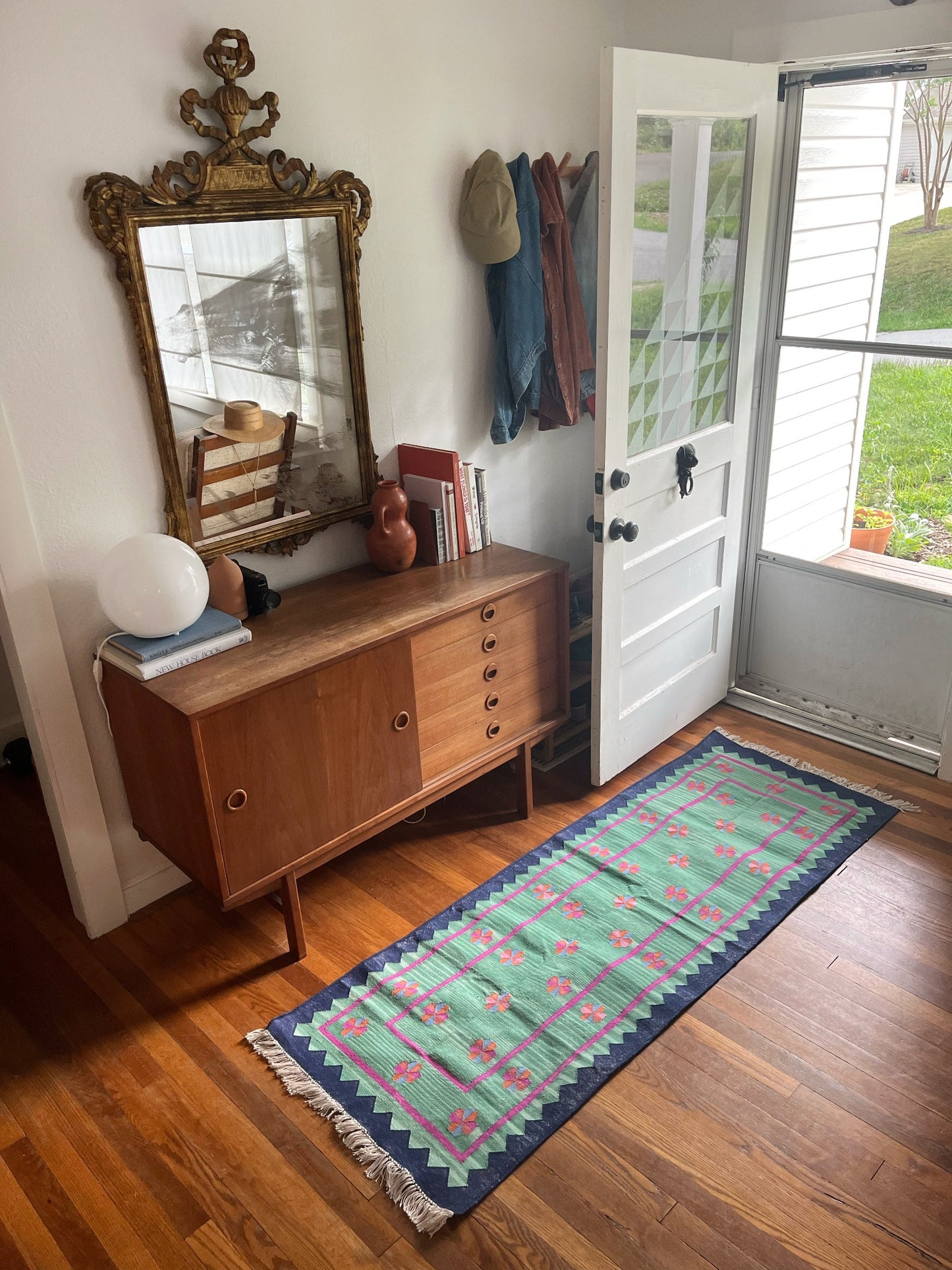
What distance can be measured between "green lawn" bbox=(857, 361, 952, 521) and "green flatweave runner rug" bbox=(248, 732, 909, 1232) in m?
0.95

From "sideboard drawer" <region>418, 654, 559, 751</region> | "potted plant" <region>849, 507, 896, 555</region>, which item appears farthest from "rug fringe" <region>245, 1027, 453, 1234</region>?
"potted plant" <region>849, 507, 896, 555</region>

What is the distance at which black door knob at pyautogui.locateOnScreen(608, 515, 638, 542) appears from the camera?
2.65 metres

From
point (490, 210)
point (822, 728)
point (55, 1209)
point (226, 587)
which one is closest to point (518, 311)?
point (490, 210)

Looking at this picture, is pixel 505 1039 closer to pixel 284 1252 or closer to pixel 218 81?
pixel 284 1252

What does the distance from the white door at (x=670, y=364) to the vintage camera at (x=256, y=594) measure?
0.90m

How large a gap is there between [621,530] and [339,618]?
0.83m

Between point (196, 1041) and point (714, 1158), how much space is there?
1.13 m

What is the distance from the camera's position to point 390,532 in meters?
2.61

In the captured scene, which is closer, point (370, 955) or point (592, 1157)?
point (592, 1157)

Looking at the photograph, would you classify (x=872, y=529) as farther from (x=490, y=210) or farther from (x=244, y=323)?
(x=244, y=323)

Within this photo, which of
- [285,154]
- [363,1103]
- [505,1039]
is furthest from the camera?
[285,154]

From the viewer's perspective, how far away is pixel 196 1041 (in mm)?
2152

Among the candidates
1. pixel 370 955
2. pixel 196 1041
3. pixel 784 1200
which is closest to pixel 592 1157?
pixel 784 1200

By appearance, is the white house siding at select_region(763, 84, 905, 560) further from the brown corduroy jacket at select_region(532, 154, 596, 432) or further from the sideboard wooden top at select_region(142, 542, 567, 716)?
the sideboard wooden top at select_region(142, 542, 567, 716)
